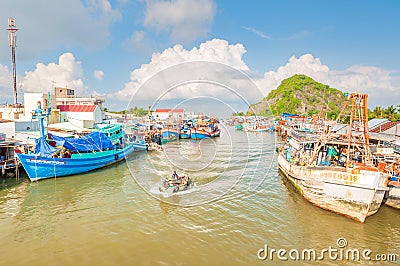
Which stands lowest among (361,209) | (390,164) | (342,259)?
(342,259)

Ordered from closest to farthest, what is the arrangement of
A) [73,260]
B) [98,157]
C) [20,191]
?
[73,260]
[20,191]
[98,157]

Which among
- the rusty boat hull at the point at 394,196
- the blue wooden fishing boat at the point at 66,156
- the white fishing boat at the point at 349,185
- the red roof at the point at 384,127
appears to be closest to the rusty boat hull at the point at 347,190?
the white fishing boat at the point at 349,185

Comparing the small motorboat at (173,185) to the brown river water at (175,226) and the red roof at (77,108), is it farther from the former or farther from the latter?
the red roof at (77,108)

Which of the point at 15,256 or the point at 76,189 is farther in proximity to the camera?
the point at 76,189

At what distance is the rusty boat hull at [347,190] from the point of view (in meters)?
11.4

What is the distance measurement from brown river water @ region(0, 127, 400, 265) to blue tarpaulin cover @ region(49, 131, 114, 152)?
3664mm

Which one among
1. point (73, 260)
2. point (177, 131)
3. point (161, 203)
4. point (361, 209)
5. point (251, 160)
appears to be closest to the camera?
point (73, 260)

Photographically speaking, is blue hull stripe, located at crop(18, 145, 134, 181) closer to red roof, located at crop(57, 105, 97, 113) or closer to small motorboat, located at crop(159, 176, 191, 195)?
small motorboat, located at crop(159, 176, 191, 195)

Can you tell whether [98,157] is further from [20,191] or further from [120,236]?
[120,236]

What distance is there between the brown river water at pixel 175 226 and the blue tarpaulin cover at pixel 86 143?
3664 mm

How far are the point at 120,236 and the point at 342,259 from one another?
9.71 m

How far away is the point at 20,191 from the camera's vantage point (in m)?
16.4

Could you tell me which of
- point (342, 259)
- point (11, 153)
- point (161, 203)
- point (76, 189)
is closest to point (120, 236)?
point (161, 203)

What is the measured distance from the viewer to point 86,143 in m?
22.4
